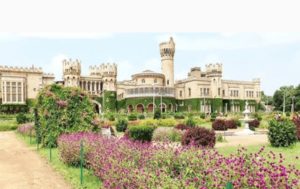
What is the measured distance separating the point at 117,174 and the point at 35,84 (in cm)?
5365

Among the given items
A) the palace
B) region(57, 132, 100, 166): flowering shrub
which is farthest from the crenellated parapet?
region(57, 132, 100, 166): flowering shrub

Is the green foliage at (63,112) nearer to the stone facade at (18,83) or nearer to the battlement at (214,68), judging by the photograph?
the stone facade at (18,83)

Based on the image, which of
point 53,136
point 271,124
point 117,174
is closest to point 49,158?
point 53,136

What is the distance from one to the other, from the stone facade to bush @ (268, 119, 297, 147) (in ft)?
145

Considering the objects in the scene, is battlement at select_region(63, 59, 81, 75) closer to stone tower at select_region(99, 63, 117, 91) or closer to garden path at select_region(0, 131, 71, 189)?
stone tower at select_region(99, 63, 117, 91)

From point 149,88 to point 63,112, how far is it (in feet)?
143

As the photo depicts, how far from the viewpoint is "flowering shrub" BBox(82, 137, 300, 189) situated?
15.8ft

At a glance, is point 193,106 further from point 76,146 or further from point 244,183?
point 244,183

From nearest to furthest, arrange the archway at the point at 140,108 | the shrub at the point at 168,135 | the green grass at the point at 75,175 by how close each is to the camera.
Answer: the green grass at the point at 75,175 < the shrub at the point at 168,135 < the archway at the point at 140,108

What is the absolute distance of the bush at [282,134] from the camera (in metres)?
15.1

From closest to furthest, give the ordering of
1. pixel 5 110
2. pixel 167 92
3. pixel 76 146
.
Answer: pixel 76 146, pixel 5 110, pixel 167 92

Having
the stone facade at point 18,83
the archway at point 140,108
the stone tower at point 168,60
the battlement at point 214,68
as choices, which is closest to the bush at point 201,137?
the stone facade at point 18,83

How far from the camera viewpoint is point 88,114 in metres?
17.5

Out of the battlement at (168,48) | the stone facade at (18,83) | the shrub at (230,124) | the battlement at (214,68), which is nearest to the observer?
the shrub at (230,124)
